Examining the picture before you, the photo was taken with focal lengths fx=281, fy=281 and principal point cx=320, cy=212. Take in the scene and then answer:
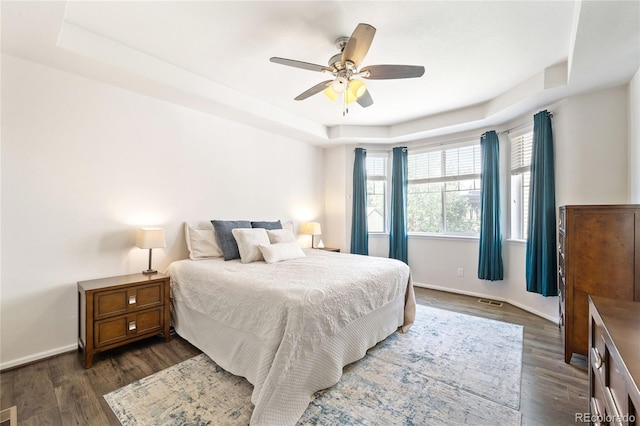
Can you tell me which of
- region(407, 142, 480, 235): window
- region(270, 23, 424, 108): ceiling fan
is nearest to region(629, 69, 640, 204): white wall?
region(407, 142, 480, 235): window

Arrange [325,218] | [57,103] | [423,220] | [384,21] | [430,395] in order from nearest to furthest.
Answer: [430,395], [384,21], [57,103], [423,220], [325,218]

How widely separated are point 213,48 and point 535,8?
8.47 feet

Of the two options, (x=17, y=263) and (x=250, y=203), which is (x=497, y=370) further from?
(x=17, y=263)

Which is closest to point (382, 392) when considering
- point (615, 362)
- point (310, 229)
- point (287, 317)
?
point (287, 317)

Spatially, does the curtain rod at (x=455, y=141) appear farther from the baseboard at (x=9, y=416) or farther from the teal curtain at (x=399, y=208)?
the baseboard at (x=9, y=416)

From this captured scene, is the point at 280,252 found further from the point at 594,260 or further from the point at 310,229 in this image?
the point at 594,260

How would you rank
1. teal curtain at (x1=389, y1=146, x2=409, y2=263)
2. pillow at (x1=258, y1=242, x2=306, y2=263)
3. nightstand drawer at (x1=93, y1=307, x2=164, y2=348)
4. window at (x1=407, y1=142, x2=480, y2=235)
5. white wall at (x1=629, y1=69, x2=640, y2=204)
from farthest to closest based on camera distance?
teal curtain at (x1=389, y1=146, x2=409, y2=263)
window at (x1=407, y1=142, x2=480, y2=235)
pillow at (x1=258, y1=242, x2=306, y2=263)
white wall at (x1=629, y1=69, x2=640, y2=204)
nightstand drawer at (x1=93, y1=307, x2=164, y2=348)

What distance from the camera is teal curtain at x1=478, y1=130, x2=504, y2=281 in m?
4.07

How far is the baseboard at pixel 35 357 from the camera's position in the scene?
2253 millimetres

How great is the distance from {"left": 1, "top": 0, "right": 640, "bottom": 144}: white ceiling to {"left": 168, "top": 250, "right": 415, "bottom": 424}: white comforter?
2.00 meters

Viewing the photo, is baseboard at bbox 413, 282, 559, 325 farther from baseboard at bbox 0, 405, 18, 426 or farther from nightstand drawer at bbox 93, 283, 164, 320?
baseboard at bbox 0, 405, 18, 426

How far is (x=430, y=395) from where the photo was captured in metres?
1.96

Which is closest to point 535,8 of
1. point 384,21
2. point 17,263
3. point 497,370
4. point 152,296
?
point 384,21

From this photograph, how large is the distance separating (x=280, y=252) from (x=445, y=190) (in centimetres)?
313
